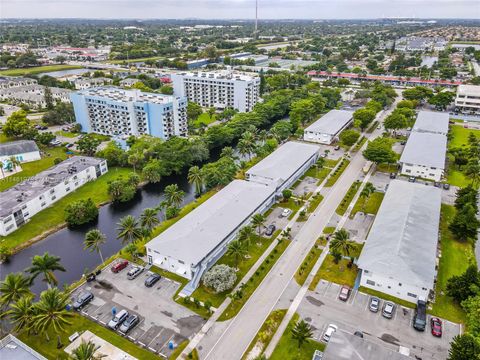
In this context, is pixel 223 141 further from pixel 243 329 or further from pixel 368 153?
pixel 243 329

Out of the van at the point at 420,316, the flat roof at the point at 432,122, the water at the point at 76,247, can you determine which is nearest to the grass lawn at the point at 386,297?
the van at the point at 420,316

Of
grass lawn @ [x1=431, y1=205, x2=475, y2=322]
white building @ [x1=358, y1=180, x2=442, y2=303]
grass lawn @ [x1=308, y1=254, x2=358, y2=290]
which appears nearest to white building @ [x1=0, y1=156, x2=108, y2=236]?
grass lawn @ [x1=308, y1=254, x2=358, y2=290]

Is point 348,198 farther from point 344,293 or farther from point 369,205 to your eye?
point 344,293

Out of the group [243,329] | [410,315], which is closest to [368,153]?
[410,315]

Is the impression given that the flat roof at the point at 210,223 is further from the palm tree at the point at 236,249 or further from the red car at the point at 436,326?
the red car at the point at 436,326

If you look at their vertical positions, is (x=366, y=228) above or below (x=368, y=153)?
below
